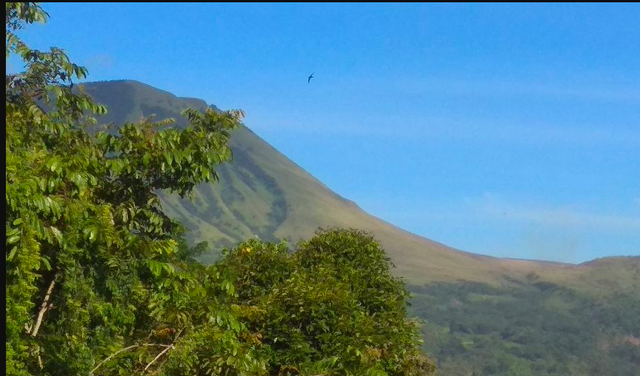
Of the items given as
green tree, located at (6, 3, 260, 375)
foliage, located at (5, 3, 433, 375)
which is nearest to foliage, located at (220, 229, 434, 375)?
foliage, located at (5, 3, 433, 375)

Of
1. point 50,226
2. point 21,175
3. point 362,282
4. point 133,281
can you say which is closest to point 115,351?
point 133,281

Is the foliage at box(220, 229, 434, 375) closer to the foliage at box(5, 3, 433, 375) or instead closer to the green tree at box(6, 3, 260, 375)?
the foliage at box(5, 3, 433, 375)

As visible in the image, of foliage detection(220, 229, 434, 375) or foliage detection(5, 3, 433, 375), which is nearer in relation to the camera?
foliage detection(5, 3, 433, 375)

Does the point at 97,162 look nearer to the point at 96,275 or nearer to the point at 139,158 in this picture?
the point at 139,158

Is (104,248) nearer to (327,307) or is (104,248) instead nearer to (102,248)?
(102,248)

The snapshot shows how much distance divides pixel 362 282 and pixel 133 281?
1043 cm

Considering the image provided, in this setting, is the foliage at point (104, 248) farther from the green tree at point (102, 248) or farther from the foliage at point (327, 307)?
the foliage at point (327, 307)

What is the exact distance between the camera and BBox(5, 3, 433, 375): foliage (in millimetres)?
9742

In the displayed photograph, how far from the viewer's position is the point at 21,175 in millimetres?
9461

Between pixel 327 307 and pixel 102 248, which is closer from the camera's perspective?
pixel 102 248

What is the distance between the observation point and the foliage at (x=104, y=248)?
32.0 ft

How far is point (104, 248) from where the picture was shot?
A: 1053cm

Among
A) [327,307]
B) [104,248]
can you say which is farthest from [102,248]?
[327,307]

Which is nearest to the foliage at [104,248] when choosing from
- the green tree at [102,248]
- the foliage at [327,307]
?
the green tree at [102,248]
